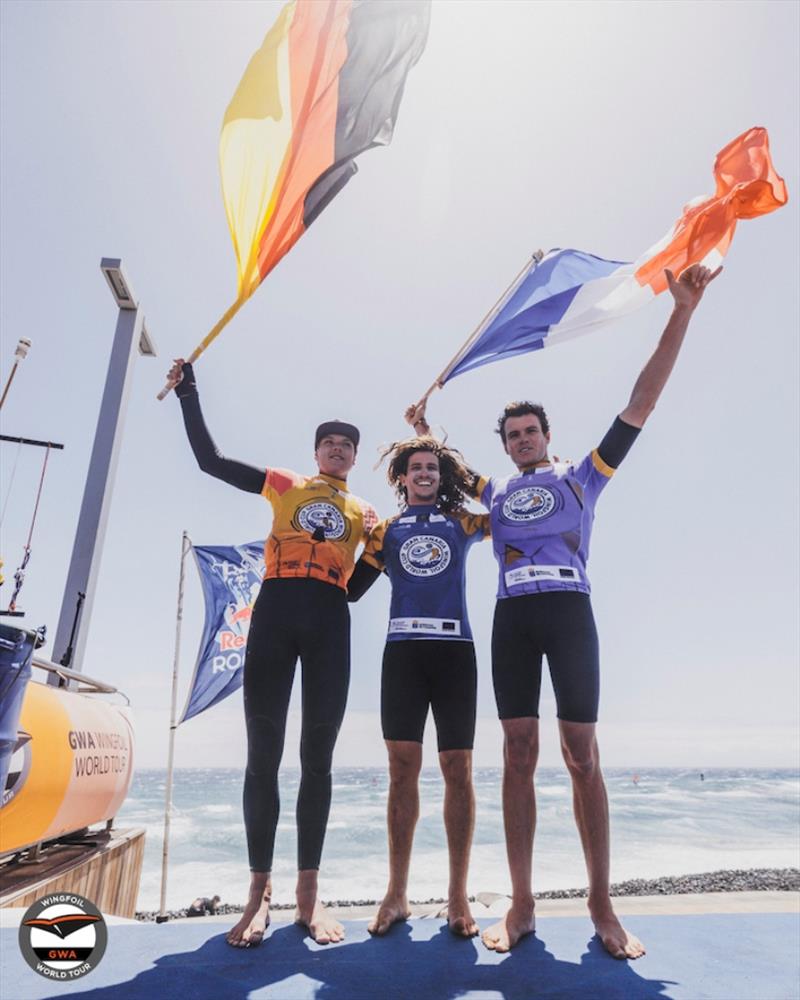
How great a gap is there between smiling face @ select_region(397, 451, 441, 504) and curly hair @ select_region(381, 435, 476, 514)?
0.06 meters

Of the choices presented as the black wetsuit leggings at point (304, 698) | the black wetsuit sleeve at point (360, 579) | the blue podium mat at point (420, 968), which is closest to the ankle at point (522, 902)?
the blue podium mat at point (420, 968)

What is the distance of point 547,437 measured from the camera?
404 centimetres

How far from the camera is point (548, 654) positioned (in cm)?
332

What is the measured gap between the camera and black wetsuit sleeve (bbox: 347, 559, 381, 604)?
155 inches

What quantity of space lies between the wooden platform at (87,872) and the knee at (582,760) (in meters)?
3.95

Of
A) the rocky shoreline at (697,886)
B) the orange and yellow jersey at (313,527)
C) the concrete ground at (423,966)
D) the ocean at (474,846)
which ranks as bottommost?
the ocean at (474,846)

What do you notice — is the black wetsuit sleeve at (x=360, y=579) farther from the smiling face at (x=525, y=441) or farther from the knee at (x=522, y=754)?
the knee at (x=522, y=754)

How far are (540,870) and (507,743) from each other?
22.7 m

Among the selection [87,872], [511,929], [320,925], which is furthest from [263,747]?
[87,872]

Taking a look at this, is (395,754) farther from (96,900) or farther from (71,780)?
(96,900)

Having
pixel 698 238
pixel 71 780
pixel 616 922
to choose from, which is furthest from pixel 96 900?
pixel 698 238

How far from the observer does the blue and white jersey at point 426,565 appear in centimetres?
354

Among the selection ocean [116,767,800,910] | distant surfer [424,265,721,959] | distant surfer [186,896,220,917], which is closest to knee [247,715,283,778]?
distant surfer [424,265,721,959]

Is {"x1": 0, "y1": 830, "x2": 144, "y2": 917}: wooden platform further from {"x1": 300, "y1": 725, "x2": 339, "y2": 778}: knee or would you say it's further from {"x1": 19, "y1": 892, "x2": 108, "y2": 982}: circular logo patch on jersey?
{"x1": 300, "y1": 725, "x2": 339, "y2": 778}: knee
